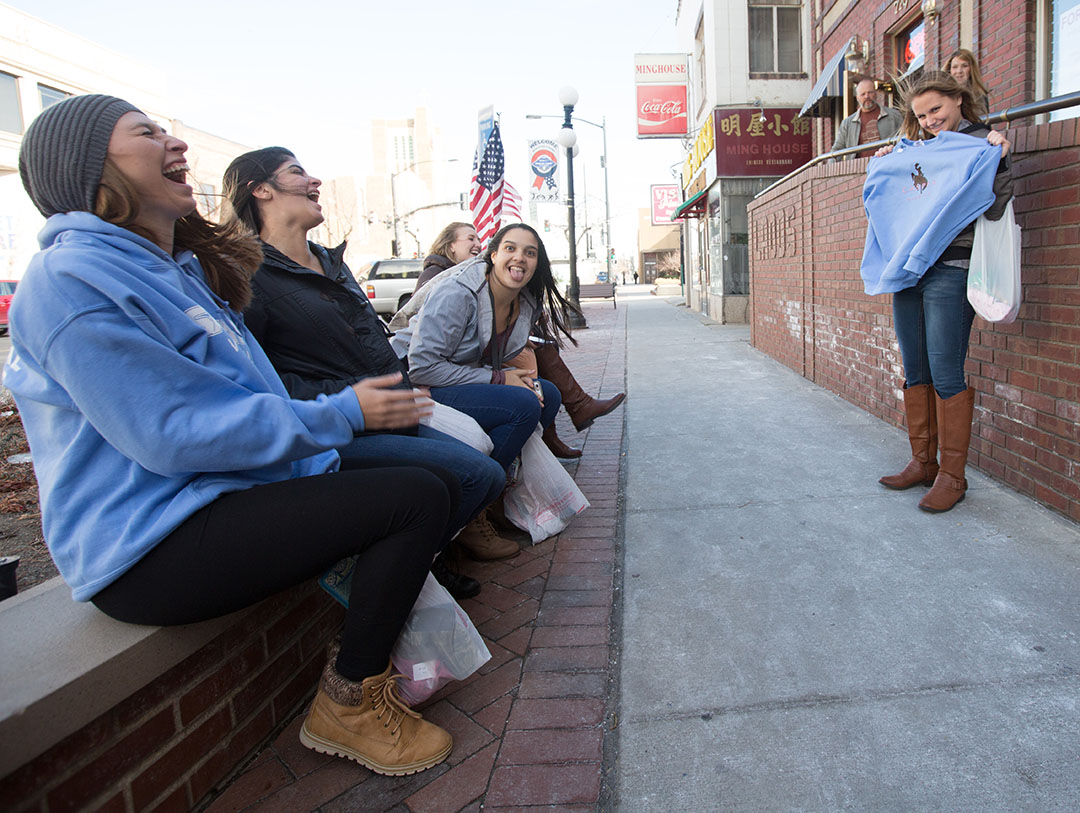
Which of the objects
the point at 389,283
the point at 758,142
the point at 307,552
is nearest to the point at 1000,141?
the point at 307,552

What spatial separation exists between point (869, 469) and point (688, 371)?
399cm

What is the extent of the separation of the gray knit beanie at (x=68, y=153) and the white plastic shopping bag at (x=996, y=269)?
2993mm

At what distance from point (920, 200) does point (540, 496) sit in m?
2.13

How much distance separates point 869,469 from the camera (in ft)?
13.1

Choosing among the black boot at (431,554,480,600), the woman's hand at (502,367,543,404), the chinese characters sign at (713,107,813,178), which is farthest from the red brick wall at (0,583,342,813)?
the chinese characters sign at (713,107,813,178)

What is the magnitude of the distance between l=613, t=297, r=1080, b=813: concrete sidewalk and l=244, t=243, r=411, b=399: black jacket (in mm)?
1296

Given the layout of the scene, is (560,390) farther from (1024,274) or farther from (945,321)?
(1024,274)

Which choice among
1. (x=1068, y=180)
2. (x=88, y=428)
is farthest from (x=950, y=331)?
(x=88, y=428)

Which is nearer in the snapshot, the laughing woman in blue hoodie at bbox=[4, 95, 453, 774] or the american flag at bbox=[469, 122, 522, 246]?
the laughing woman in blue hoodie at bbox=[4, 95, 453, 774]

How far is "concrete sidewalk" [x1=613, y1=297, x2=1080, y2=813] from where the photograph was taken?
1729 millimetres

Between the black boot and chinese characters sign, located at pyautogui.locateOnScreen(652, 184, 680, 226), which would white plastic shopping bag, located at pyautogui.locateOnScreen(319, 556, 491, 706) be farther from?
chinese characters sign, located at pyautogui.locateOnScreen(652, 184, 680, 226)

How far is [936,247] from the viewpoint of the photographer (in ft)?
10.3

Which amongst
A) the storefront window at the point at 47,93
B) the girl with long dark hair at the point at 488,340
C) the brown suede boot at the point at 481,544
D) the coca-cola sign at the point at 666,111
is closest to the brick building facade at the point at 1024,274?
the girl with long dark hair at the point at 488,340

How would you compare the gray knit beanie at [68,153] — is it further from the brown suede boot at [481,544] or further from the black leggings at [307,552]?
the brown suede boot at [481,544]
